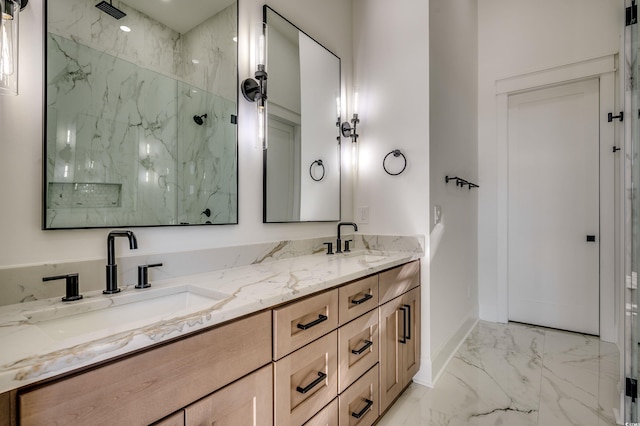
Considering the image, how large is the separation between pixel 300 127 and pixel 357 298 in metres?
1.13

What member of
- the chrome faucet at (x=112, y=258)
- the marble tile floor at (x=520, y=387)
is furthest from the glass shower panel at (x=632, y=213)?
the chrome faucet at (x=112, y=258)

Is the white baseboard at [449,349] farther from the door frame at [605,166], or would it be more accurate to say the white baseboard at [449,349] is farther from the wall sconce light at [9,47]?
the wall sconce light at [9,47]

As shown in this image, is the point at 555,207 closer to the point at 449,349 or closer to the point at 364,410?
the point at 449,349

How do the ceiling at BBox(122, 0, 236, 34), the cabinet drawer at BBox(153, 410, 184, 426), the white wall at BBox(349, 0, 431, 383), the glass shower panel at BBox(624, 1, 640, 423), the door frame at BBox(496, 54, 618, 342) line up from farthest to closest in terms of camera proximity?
the door frame at BBox(496, 54, 618, 342), the white wall at BBox(349, 0, 431, 383), the glass shower panel at BBox(624, 1, 640, 423), the ceiling at BBox(122, 0, 236, 34), the cabinet drawer at BBox(153, 410, 184, 426)

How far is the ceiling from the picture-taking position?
1259 millimetres

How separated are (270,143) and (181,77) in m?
0.56

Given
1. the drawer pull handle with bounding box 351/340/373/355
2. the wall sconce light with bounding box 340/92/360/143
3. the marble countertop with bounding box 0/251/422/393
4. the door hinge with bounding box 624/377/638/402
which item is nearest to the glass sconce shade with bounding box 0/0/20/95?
the marble countertop with bounding box 0/251/422/393

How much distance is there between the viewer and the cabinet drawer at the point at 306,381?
40.4 inches

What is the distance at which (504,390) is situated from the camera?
1962mm

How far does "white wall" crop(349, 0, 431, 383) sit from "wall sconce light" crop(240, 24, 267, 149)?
951 millimetres

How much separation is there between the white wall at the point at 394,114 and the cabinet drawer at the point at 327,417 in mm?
1012

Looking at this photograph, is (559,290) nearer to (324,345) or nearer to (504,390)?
(504,390)

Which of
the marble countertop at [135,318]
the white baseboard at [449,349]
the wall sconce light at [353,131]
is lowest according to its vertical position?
the white baseboard at [449,349]

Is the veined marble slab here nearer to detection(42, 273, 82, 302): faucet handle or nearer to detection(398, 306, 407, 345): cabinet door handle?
detection(42, 273, 82, 302): faucet handle
